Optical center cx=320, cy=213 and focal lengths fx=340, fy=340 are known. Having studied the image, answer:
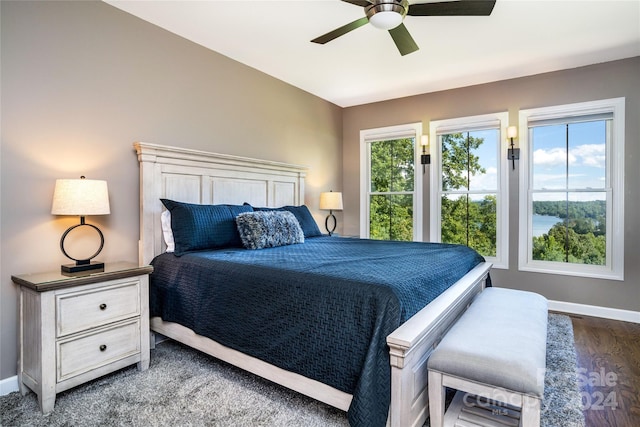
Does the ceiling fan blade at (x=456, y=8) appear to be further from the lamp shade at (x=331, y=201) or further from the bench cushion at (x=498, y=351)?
the lamp shade at (x=331, y=201)

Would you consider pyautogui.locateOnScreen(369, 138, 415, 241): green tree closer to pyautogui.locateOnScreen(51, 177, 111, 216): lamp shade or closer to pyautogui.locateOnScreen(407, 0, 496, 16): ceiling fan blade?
pyautogui.locateOnScreen(407, 0, 496, 16): ceiling fan blade

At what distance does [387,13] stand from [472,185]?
2.84 m

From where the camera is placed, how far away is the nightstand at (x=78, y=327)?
185 centimetres

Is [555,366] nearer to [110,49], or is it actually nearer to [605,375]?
[605,375]

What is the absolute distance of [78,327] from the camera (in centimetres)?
198

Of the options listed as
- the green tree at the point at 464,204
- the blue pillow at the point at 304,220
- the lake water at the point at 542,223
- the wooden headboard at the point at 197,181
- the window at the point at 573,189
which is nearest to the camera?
the wooden headboard at the point at 197,181

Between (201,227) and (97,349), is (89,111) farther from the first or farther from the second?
(97,349)

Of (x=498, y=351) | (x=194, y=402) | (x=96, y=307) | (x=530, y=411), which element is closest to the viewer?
(x=530, y=411)

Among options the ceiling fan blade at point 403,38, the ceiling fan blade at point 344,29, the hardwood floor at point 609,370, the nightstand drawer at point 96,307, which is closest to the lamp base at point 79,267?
the nightstand drawer at point 96,307

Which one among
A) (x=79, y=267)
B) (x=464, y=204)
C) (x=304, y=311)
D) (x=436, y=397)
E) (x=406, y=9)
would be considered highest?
(x=406, y=9)

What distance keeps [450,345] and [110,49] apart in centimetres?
307

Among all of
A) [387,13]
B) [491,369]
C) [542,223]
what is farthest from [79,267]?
[542,223]

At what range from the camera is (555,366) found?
2369 millimetres

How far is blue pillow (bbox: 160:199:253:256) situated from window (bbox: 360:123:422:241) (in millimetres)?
2669
